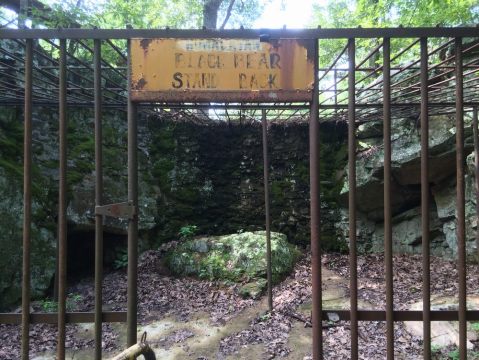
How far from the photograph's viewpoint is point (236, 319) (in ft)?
14.6

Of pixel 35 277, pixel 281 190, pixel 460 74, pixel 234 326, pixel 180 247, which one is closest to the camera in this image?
pixel 460 74

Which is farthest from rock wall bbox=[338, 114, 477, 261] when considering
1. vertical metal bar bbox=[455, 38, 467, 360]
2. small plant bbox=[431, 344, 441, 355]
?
vertical metal bar bbox=[455, 38, 467, 360]

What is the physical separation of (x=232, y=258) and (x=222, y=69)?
14.1 ft

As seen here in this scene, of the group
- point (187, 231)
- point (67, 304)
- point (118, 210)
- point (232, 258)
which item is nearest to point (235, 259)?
point (232, 258)

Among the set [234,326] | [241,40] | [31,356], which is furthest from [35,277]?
[241,40]

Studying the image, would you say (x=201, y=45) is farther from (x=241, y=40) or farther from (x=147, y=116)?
(x=147, y=116)

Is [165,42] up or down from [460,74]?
up

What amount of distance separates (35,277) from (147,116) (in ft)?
12.4

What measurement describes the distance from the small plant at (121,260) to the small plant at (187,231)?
1.19m

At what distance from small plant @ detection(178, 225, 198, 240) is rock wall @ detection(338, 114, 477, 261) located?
3255 mm

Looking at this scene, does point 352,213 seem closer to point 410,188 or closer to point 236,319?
point 236,319

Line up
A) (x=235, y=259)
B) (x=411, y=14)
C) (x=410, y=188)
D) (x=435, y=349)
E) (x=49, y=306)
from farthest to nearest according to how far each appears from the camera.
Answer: (x=411, y=14), (x=410, y=188), (x=235, y=259), (x=49, y=306), (x=435, y=349)

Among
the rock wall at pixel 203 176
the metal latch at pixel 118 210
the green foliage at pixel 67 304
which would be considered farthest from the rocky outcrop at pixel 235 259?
the metal latch at pixel 118 210

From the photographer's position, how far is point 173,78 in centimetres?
192
